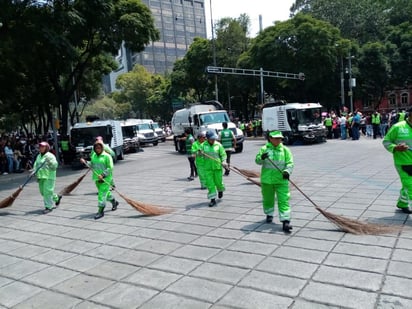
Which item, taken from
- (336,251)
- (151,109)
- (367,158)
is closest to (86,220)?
(336,251)

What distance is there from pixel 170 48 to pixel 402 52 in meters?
79.9

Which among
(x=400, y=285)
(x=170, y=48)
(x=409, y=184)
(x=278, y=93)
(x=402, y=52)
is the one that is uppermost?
(x=170, y=48)

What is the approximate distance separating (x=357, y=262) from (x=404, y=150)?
2.44 meters

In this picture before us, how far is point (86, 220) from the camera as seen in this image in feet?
25.3

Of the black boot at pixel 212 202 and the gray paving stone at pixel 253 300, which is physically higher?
the black boot at pixel 212 202

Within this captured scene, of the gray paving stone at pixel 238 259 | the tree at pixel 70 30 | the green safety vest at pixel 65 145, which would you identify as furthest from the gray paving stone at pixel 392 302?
the green safety vest at pixel 65 145

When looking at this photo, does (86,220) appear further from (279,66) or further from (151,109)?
(151,109)

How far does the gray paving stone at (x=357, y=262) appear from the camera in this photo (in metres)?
4.42

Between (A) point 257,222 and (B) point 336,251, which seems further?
(A) point 257,222

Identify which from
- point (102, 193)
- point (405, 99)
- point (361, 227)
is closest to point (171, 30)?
point (405, 99)

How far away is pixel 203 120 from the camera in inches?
826

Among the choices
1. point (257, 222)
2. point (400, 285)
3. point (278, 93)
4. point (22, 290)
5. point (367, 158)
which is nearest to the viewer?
point (400, 285)

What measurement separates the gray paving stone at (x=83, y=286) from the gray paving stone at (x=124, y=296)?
0.12m

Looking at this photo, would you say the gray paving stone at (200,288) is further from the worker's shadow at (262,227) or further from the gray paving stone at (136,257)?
the worker's shadow at (262,227)
